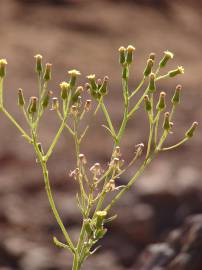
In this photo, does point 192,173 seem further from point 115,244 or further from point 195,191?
point 115,244

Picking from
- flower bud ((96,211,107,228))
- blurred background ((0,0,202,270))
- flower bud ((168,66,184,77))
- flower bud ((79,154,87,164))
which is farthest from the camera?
blurred background ((0,0,202,270))

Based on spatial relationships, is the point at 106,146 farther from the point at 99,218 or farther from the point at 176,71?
the point at 99,218

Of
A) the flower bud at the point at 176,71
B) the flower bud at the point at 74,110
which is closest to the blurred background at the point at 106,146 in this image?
the flower bud at the point at 176,71

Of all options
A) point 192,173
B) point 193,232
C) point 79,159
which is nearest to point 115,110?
point 192,173

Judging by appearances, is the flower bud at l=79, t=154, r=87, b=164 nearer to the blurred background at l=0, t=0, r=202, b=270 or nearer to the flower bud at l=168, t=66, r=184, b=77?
the flower bud at l=168, t=66, r=184, b=77

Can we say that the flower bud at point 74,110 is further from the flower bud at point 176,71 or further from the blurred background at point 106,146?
the blurred background at point 106,146

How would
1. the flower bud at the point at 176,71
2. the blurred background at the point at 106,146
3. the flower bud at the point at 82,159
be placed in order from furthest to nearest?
the blurred background at the point at 106,146 → the flower bud at the point at 176,71 → the flower bud at the point at 82,159

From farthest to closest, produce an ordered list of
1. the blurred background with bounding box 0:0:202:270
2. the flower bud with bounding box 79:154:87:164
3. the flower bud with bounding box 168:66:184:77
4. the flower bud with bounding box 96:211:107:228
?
the blurred background with bounding box 0:0:202:270, the flower bud with bounding box 168:66:184:77, the flower bud with bounding box 79:154:87:164, the flower bud with bounding box 96:211:107:228

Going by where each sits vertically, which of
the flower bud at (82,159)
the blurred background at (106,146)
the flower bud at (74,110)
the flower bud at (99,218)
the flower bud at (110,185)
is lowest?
the blurred background at (106,146)

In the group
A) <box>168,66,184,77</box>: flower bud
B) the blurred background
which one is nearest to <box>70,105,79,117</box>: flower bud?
<box>168,66,184,77</box>: flower bud
